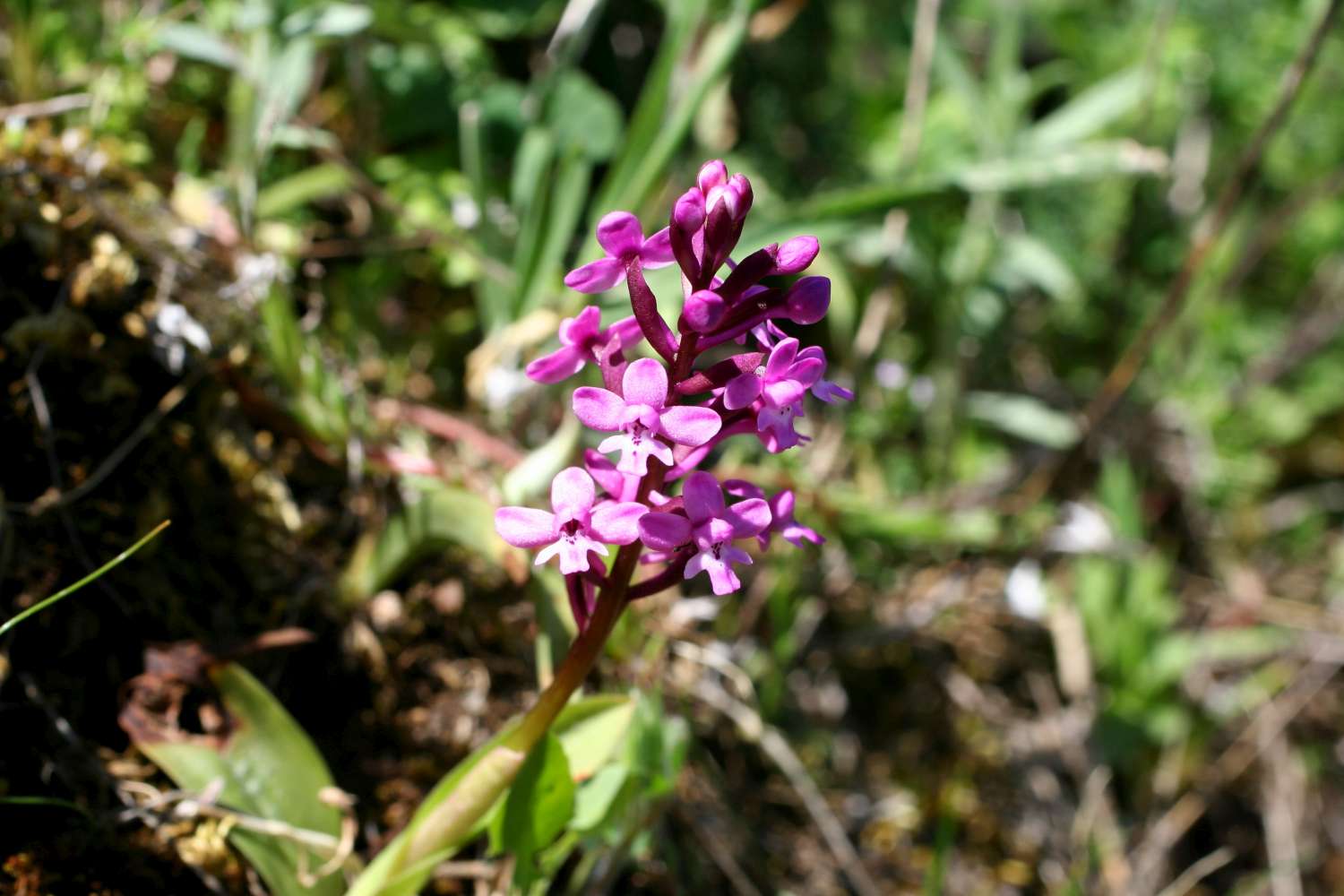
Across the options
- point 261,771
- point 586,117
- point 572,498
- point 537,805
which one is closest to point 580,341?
point 572,498

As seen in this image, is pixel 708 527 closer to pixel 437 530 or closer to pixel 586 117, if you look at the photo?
pixel 437 530

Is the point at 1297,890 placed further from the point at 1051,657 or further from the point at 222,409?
the point at 222,409

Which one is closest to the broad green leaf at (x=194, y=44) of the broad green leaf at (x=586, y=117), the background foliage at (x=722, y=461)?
the background foliage at (x=722, y=461)

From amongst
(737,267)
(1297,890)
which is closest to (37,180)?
(737,267)

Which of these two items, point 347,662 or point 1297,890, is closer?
point 347,662

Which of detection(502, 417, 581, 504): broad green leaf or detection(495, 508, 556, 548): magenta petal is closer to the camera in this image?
detection(495, 508, 556, 548): magenta petal

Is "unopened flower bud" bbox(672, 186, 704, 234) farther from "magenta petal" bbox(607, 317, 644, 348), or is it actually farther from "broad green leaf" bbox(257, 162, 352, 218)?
"broad green leaf" bbox(257, 162, 352, 218)

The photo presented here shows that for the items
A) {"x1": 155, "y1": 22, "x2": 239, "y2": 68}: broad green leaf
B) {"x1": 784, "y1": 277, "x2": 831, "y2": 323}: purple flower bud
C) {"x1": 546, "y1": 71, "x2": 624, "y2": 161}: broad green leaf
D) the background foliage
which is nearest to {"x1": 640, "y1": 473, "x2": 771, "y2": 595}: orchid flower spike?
{"x1": 784, "y1": 277, "x2": 831, "y2": 323}: purple flower bud
